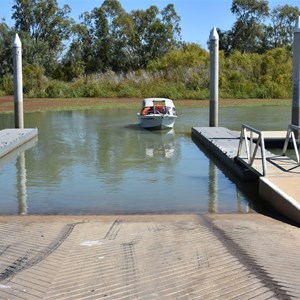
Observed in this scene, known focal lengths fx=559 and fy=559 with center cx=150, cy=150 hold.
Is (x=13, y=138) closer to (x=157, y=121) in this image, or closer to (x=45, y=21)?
(x=157, y=121)

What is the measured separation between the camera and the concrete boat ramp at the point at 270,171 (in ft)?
26.5

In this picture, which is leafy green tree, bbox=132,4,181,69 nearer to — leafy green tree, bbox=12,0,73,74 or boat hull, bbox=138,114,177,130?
leafy green tree, bbox=12,0,73,74

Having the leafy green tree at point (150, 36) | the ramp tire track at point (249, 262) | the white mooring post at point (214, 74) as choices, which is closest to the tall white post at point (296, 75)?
the white mooring post at point (214, 74)

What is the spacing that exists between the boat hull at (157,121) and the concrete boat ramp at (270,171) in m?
A: 3.73

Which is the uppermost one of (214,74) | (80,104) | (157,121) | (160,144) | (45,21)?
(45,21)

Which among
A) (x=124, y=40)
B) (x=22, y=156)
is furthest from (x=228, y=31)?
(x=22, y=156)

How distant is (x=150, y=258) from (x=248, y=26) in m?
61.0

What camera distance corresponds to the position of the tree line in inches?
1731

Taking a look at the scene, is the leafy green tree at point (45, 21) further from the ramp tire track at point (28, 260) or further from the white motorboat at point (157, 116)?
the ramp tire track at point (28, 260)

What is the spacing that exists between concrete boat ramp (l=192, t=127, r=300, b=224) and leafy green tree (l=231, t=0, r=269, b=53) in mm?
48208

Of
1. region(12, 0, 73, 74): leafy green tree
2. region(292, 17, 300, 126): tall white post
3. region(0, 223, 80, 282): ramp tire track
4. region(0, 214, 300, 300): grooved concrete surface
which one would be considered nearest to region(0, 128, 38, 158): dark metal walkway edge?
region(0, 214, 300, 300): grooved concrete surface

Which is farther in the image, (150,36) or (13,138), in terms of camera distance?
(150,36)

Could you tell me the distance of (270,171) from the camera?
408 inches

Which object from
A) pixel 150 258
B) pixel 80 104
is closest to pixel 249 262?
pixel 150 258
